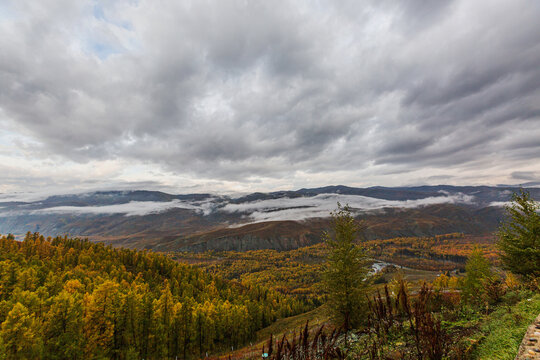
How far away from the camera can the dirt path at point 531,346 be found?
20.8 feet

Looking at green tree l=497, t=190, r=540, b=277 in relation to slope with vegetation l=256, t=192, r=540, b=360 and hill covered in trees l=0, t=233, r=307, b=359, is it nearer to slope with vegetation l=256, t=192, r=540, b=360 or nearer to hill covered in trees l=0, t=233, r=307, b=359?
slope with vegetation l=256, t=192, r=540, b=360

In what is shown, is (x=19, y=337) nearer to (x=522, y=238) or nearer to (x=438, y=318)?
(x=438, y=318)

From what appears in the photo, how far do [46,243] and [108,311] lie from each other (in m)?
114

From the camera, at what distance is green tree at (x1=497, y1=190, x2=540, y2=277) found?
22.9m

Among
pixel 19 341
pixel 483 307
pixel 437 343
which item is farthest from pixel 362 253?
pixel 19 341

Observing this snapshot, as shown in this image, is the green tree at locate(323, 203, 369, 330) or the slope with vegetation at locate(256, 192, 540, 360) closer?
the slope with vegetation at locate(256, 192, 540, 360)

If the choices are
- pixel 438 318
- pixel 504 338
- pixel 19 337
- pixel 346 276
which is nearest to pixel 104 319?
pixel 19 337

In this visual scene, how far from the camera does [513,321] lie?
1029 centimetres

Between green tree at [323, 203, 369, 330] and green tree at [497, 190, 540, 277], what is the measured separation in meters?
16.1

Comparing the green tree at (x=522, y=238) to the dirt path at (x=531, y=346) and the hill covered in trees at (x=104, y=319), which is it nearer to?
the dirt path at (x=531, y=346)

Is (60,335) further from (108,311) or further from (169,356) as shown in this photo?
(169,356)

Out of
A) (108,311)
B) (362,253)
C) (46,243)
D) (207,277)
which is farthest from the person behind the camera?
(207,277)

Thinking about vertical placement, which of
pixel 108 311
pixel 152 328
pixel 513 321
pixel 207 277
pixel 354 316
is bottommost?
pixel 207 277

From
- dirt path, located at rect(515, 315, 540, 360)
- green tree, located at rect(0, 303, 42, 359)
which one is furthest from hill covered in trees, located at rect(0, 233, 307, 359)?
dirt path, located at rect(515, 315, 540, 360)
